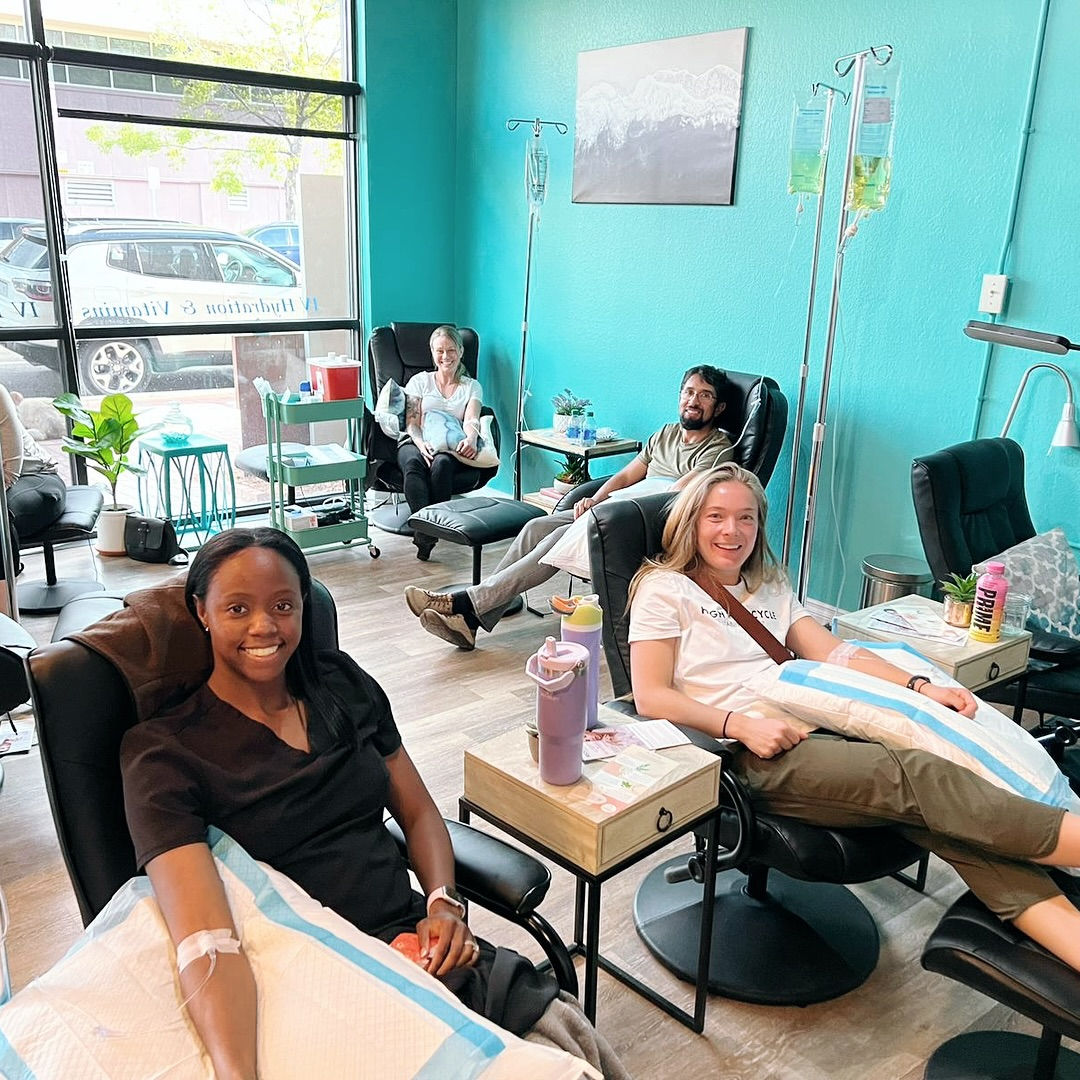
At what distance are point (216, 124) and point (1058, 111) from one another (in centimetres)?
372

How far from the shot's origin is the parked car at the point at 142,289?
4.65 metres

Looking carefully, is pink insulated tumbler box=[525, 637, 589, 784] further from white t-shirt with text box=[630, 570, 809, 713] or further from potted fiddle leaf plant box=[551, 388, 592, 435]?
potted fiddle leaf plant box=[551, 388, 592, 435]

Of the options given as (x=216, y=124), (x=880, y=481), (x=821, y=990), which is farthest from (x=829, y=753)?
(x=216, y=124)

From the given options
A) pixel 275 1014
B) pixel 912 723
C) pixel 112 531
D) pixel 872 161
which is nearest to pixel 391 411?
pixel 112 531

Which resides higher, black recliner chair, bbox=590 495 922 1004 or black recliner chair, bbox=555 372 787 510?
black recliner chair, bbox=555 372 787 510

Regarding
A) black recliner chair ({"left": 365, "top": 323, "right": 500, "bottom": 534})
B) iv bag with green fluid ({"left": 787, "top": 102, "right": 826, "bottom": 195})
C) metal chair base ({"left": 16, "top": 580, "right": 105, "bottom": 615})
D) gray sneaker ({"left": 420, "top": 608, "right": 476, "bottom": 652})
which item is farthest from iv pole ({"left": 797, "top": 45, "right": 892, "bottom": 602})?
metal chair base ({"left": 16, "top": 580, "right": 105, "bottom": 615})

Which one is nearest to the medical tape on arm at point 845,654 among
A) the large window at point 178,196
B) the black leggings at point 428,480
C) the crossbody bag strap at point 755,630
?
the crossbody bag strap at point 755,630

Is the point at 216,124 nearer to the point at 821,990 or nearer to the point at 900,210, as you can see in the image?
the point at 900,210

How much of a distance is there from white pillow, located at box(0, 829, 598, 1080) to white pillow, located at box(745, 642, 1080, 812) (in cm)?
97

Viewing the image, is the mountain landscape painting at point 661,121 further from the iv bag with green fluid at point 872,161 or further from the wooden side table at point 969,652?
the wooden side table at point 969,652

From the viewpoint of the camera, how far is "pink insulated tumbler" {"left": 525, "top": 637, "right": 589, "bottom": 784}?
1667mm

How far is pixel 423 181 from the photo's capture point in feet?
18.5

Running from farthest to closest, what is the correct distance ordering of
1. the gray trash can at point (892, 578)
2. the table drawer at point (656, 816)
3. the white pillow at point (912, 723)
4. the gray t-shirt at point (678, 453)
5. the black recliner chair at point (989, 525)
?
the gray t-shirt at point (678, 453)
the gray trash can at point (892, 578)
the black recliner chair at point (989, 525)
the white pillow at point (912, 723)
the table drawer at point (656, 816)

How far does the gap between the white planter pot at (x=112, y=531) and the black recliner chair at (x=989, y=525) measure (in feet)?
11.1
